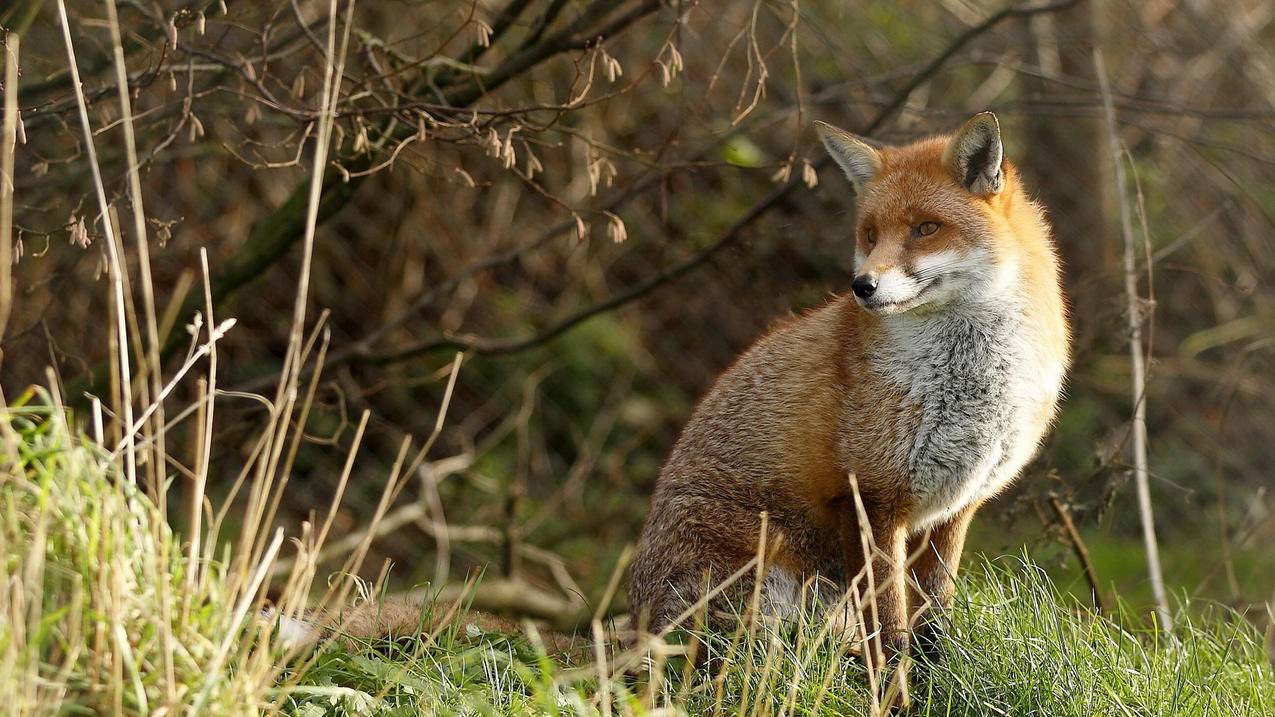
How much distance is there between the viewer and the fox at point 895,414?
377 centimetres

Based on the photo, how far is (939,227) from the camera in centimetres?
384

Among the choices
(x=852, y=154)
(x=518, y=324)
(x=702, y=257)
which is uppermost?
(x=852, y=154)

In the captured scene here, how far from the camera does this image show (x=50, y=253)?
583 cm

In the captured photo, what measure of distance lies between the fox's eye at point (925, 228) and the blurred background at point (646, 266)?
50.1 inches

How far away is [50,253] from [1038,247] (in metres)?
4.39

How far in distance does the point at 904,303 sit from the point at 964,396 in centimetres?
36

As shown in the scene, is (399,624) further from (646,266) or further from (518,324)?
(646,266)

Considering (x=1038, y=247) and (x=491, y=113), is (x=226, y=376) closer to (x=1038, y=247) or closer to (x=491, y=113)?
(x=491, y=113)

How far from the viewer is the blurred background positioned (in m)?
5.72

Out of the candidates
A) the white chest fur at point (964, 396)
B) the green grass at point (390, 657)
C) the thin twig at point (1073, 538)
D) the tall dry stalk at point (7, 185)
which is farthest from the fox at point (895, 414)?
the tall dry stalk at point (7, 185)

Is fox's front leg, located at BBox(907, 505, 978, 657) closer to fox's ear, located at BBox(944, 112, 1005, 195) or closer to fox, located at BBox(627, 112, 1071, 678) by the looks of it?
fox, located at BBox(627, 112, 1071, 678)

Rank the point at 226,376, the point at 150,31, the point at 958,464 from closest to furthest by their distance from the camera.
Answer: the point at 958,464, the point at 150,31, the point at 226,376

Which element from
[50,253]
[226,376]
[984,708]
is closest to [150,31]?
[50,253]

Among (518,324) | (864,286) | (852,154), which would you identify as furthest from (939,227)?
(518,324)
